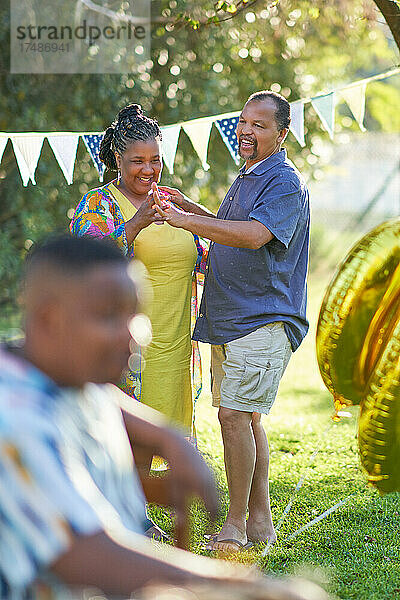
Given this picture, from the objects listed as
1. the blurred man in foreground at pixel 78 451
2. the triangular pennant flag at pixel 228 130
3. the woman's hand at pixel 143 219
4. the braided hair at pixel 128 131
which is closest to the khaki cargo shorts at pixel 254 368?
the woman's hand at pixel 143 219

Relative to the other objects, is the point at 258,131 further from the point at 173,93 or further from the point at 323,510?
the point at 173,93

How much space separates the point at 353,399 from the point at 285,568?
2.23ft

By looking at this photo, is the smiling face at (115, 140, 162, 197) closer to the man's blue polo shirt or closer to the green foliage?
the man's blue polo shirt

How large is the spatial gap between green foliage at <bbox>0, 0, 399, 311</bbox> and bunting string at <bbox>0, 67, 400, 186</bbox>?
3.77 metres

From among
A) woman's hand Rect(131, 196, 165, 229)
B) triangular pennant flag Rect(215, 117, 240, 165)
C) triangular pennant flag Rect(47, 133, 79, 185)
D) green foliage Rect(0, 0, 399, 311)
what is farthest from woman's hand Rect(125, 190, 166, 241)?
green foliage Rect(0, 0, 399, 311)

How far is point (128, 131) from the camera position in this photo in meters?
3.25

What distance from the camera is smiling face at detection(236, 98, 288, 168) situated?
323 centimetres

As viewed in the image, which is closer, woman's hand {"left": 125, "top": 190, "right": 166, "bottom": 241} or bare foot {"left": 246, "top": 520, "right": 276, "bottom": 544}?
woman's hand {"left": 125, "top": 190, "right": 166, "bottom": 241}

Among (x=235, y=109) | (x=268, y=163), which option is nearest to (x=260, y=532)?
(x=268, y=163)

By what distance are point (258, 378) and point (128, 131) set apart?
1.07m

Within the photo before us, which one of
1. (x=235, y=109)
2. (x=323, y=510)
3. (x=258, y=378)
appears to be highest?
(x=235, y=109)

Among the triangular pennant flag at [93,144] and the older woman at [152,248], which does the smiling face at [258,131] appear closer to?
the older woman at [152,248]

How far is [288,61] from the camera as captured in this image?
10.4 m

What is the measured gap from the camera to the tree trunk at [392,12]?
154 inches
